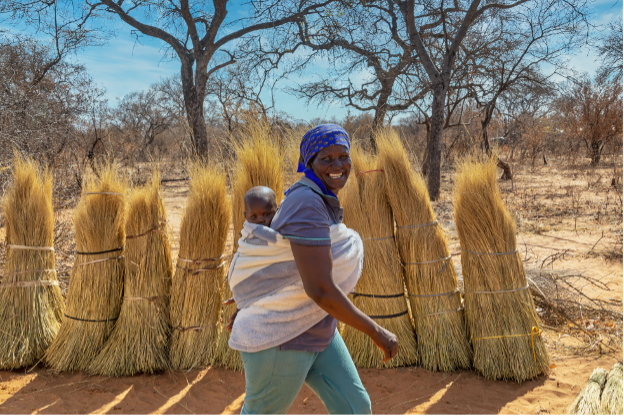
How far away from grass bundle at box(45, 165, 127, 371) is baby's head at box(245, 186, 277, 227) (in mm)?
1807

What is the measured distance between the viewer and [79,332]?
301 cm

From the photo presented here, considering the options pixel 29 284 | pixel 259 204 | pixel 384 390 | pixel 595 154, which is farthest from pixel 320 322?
pixel 595 154

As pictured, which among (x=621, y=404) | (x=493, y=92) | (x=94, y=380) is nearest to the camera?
(x=621, y=404)

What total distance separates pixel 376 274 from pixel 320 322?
1661 millimetres

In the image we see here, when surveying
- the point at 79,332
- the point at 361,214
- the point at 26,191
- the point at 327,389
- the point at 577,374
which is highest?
the point at 26,191

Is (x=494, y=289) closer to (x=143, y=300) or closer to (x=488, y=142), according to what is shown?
(x=143, y=300)

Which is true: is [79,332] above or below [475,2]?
below

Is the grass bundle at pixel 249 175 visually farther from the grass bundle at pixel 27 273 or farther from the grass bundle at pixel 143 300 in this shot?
the grass bundle at pixel 27 273

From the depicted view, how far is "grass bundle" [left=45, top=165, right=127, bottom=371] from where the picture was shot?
3.02m

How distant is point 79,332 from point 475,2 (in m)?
8.17

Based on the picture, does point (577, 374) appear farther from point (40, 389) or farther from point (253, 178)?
point (40, 389)

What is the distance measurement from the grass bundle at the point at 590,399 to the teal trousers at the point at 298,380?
1.39 metres

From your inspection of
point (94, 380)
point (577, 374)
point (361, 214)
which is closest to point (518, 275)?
point (577, 374)

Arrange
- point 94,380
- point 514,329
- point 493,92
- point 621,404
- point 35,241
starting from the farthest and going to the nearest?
point 493,92 → point 35,241 → point 94,380 → point 514,329 → point 621,404
